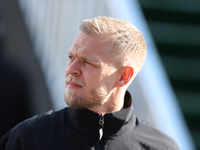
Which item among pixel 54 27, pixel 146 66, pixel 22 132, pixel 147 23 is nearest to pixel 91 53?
pixel 22 132

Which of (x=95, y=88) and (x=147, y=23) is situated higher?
(x=147, y=23)

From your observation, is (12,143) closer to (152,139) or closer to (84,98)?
(84,98)

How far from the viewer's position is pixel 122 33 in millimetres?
2268

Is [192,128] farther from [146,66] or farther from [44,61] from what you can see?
[44,61]

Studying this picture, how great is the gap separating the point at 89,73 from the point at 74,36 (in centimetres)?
231

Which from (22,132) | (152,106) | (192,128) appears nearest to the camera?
(22,132)

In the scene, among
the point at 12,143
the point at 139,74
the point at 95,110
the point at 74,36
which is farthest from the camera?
the point at 74,36

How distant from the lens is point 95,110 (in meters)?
2.20

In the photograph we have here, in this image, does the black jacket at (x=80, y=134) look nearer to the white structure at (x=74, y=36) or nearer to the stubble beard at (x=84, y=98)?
the stubble beard at (x=84, y=98)

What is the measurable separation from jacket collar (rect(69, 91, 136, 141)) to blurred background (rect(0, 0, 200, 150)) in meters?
1.55

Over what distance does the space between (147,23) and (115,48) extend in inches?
87.5

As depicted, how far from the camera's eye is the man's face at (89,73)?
82.1 inches

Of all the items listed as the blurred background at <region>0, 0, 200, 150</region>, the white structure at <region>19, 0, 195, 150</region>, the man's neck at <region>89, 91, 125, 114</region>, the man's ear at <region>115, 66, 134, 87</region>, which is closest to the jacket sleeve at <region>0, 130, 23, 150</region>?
the man's neck at <region>89, 91, 125, 114</region>

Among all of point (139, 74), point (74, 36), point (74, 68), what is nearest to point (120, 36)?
point (74, 68)
